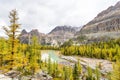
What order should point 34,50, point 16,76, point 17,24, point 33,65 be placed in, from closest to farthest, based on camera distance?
point 17,24 → point 16,76 → point 33,65 → point 34,50

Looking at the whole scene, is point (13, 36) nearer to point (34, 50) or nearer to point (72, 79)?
point (72, 79)

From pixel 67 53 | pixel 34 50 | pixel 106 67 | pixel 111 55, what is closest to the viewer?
pixel 34 50

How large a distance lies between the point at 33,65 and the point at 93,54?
272 ft

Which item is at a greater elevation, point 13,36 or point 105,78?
point 13,36

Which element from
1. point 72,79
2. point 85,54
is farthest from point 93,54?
point 72,79

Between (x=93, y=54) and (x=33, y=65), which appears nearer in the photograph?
(x=33, y=65)

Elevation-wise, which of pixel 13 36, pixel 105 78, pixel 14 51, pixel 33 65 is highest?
pixel 13 36

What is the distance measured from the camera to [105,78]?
352 ft

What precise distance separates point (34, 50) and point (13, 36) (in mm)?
68989

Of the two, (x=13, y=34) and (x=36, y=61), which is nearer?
(x=13, y=34)

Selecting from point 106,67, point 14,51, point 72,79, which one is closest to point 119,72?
point 14,51

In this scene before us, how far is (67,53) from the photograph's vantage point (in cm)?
19200

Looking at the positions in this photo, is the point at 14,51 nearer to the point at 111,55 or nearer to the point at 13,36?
the point at 13,36

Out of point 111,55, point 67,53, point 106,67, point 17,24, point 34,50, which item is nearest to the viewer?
point 17,24
